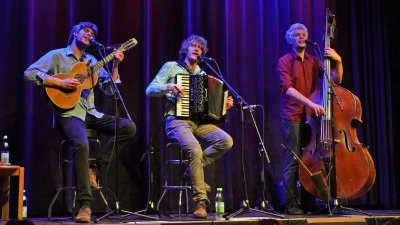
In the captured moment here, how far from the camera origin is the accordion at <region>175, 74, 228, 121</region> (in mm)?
5168

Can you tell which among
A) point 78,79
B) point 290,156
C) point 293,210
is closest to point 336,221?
point 293,210

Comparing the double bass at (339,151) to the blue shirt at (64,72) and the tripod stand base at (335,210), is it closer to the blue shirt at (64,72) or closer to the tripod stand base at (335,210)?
the tripod stand base at (335,210)

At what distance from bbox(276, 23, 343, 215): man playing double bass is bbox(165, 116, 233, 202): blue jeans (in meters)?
0.64

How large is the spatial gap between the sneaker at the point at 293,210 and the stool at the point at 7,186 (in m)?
2.44

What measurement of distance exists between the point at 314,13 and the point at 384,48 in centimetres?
98

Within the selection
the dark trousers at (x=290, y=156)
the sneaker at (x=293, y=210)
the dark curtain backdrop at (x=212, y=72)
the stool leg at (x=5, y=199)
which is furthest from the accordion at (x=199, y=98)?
the stool leg at (x=5, y=199)

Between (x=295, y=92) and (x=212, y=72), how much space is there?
129 cm

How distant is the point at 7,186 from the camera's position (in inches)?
199

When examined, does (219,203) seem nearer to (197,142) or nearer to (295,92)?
(197,142)

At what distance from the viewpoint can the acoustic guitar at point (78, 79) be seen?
4.75 metres

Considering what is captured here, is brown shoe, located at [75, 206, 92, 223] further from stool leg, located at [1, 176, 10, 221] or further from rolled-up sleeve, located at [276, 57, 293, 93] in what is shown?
rolled-up sleeve, located at [276, 57, 293, 93]

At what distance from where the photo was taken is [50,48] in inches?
221

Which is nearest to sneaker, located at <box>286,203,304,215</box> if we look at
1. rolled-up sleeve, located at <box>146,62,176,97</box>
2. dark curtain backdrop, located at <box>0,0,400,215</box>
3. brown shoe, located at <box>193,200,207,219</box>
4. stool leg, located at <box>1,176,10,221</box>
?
dark curtain backdrop, located at <box>0,0,400,215</box>

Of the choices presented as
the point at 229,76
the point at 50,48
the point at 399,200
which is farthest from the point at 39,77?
the point at 399,200
